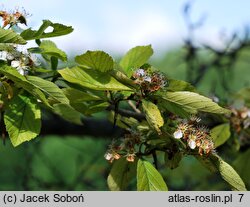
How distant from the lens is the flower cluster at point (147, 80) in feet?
4.16

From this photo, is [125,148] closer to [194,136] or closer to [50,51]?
[194,136]

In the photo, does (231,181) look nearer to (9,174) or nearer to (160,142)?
(160,142)

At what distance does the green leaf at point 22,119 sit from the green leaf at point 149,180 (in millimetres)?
250

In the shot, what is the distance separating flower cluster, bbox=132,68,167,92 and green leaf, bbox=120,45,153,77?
47 mm

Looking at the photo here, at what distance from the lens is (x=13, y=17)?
134 cm

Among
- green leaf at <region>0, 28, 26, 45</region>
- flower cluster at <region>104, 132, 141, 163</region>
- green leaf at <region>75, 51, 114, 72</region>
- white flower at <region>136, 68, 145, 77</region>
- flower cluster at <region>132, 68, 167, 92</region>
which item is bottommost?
flower cluster at <region>104, 132, 141, 163</region>

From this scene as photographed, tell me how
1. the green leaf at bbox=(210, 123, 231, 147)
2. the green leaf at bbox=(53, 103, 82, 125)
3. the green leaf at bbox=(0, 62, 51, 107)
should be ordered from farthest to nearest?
the green leaf at bbox=(210, 123, 231, 147) → the green leaf at bbox=(53, 103, 82, 125) → the green leaf at bbox=(0, 62, 51, 107)

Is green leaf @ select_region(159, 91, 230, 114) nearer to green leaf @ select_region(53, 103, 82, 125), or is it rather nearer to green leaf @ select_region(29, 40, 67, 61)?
green leaf @ select_region(29, 40, 67, 61)

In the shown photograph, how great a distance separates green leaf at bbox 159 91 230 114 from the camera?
126cm

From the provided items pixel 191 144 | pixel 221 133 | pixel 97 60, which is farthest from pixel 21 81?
pixel 221 133

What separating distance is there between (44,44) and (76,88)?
13 centimetres

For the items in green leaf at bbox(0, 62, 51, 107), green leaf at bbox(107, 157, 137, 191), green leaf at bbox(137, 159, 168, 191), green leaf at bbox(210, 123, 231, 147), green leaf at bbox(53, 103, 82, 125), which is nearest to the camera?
green leaf at bbox(0, 62, 51, 107)

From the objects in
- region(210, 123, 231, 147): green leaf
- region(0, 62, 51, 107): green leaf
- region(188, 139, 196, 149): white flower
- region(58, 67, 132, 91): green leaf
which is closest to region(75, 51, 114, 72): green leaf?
region(58, 67, 132, 91): green leaf

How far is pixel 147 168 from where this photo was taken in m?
1.31
